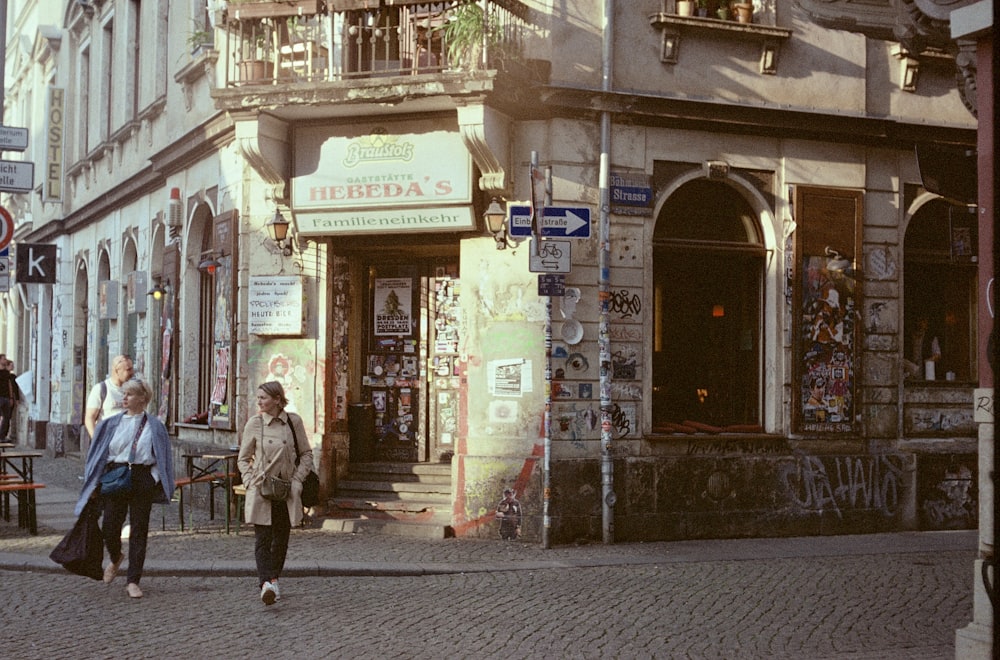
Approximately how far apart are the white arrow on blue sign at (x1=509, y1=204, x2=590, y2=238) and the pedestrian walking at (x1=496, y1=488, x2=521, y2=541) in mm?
2810

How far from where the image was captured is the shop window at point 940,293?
607 inches

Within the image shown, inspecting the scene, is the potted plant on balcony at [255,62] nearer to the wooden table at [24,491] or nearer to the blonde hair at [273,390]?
the wooden table at [24,491]

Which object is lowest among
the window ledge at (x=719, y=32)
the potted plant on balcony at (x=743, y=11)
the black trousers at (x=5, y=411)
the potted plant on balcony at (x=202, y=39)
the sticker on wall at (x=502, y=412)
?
the black trousers at (x=5, y=411)

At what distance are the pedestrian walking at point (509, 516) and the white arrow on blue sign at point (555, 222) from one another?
2.81 m

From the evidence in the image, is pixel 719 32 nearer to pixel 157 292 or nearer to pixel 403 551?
pixel 403 551

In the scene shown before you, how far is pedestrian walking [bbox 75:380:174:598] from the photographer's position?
1011 cm

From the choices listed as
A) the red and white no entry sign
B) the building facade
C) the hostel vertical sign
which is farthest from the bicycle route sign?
the hostel vertical sign

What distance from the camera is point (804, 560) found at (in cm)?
1228

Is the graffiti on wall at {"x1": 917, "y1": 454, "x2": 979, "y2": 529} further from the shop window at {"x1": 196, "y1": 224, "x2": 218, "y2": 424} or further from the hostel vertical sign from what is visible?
the hostel vertical sign

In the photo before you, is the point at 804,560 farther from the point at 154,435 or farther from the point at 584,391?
the point at 154,435

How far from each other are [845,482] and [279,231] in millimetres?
7076

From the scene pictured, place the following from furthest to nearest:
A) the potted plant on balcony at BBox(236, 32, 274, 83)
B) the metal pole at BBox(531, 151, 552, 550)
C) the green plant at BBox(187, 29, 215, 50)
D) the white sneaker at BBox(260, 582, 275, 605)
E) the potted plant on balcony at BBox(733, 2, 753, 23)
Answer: the green plant at BBox(187, 29, 215, 50)
the potted plant on balcony at BBox(733, 2, 753, 23)
the potted plant on balcony at BBox(236, 32, 274, 83)
the metal pole at BBox(531, 151, 552, 550)
the white sneaker at BBox(260, 582, 275, 605)

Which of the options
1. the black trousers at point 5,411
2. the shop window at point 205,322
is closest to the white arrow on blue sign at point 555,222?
the shop window at point 205,322

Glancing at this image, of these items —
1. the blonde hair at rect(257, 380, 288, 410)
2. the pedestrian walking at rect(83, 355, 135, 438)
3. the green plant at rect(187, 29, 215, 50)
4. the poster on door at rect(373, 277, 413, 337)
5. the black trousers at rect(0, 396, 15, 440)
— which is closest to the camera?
the blonde hair at rect(257, 380, 288, 410)
